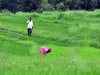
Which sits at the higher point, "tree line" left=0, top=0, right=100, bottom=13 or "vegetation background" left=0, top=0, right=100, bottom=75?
"vegetation background" left=0, top=0, right=100, bottom=75

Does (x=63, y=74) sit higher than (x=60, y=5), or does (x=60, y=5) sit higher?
(x=63, y=74)

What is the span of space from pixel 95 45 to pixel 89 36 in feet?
8.11

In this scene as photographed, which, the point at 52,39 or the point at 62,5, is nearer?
the point at 52,39

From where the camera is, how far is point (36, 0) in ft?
164

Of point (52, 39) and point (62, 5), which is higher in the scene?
point (52, 39)

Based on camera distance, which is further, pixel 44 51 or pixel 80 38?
pixel 80 38

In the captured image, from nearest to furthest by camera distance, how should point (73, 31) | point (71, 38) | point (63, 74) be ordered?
1. point (63, 74)
2. point (71, 38)
3. point (73, 31)

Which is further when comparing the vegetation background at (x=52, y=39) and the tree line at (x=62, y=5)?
the tree line at (x=62, y=5)

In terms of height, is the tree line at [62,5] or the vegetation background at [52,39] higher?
the vegetation background at [52,39]

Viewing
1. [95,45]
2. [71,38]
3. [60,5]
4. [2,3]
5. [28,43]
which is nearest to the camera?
[28,43]

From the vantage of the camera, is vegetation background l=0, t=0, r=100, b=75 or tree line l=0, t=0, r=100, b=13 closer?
vegetation background l=0, t=0, r=100, b=75

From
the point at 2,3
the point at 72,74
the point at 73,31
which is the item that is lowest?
the point at 2,3

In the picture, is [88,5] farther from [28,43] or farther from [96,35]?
[28,43]

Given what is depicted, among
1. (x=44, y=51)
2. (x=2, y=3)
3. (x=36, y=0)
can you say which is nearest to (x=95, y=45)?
(x=44, y=51)
